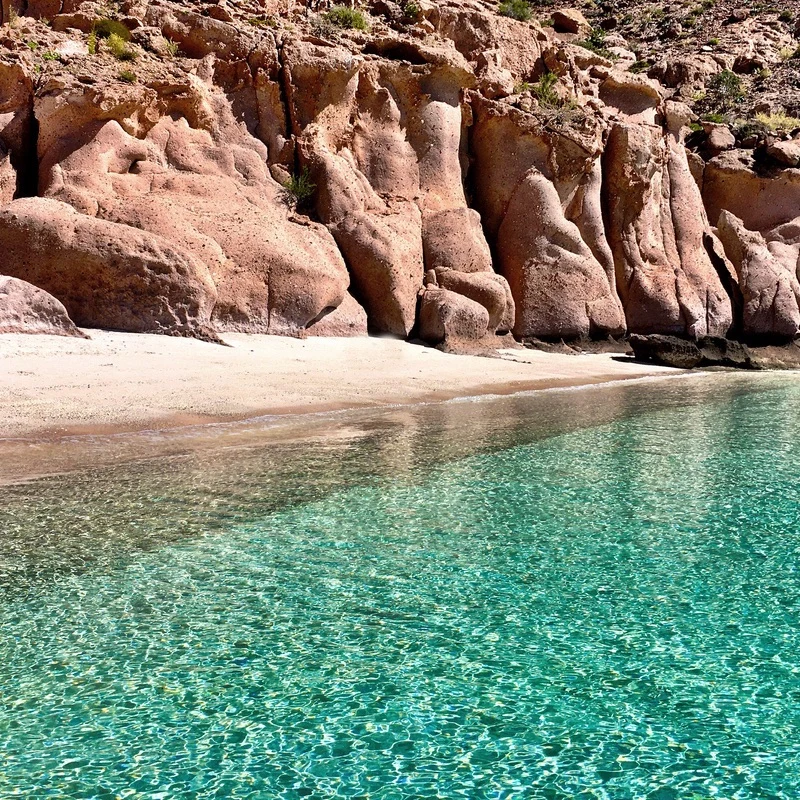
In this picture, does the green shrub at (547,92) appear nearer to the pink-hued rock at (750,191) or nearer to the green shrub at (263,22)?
the pink-hued rock at (750,191)

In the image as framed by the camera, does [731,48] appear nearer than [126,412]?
No

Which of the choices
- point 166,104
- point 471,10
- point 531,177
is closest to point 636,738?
point 166,104

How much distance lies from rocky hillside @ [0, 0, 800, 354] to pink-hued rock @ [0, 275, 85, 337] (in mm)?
37

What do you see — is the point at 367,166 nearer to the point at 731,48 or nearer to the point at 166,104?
the point at 166,104

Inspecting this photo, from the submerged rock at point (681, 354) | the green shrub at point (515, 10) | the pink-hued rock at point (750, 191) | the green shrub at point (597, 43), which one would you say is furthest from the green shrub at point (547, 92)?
the submerged rock at point (681, 354)

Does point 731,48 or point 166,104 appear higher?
point 731,48

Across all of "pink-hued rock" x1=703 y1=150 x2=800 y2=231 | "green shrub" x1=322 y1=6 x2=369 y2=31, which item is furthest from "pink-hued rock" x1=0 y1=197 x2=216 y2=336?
"pink-hued rock" x1=703 y1=150 x2=800 y2=231

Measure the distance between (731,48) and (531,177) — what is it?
19.0 m

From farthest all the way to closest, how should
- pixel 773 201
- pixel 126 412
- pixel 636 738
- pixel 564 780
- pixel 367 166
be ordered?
1. pixel 773 201
2. pixel 367 166
3. pixel 126 412
4. pixel 636 738
5. pixel 564 780

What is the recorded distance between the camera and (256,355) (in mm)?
14984

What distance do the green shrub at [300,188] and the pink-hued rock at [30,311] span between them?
798cm

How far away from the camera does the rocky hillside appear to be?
16.6m

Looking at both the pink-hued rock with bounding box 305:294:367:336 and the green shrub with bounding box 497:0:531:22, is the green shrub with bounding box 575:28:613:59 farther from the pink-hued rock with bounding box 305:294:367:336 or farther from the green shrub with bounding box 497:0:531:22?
the pink-hued rock with bounding box 305:294:367:336

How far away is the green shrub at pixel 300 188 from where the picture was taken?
20141mm
